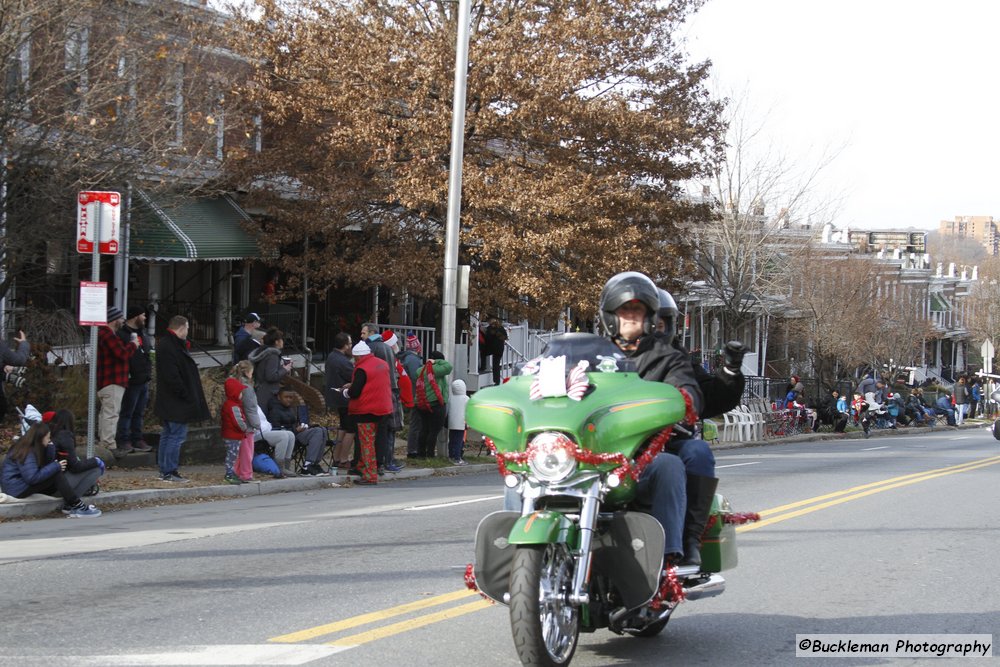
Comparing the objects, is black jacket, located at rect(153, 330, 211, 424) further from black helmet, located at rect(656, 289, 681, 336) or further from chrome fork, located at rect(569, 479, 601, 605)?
chrome fork, located at rect(569, 479, 601, 605)

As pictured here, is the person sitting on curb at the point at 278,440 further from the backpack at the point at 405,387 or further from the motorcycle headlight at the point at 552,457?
the motorcycle headlight at the point at 552,457

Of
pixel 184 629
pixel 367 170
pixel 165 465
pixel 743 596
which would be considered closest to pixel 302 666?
pixel 184 629

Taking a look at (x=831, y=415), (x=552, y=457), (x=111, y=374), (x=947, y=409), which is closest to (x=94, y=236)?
(x=111, y=374)

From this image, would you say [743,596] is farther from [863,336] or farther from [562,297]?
[863,336]

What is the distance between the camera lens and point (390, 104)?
23.0 metres

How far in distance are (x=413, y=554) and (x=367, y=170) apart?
14852 mm

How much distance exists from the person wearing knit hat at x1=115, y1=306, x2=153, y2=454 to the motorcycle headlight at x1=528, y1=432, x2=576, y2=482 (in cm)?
1126

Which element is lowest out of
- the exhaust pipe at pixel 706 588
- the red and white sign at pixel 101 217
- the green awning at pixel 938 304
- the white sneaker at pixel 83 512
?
the white sneaker at pixel 83 512

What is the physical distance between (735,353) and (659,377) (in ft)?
1.38

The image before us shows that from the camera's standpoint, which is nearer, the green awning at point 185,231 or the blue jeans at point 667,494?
the blue jeans at point 667,494

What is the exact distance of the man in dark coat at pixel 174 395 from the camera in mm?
14094

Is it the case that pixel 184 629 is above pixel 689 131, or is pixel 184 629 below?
below

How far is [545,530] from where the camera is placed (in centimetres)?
535

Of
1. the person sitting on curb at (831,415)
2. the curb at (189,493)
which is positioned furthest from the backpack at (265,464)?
the person sitting on curb at (831,415)
